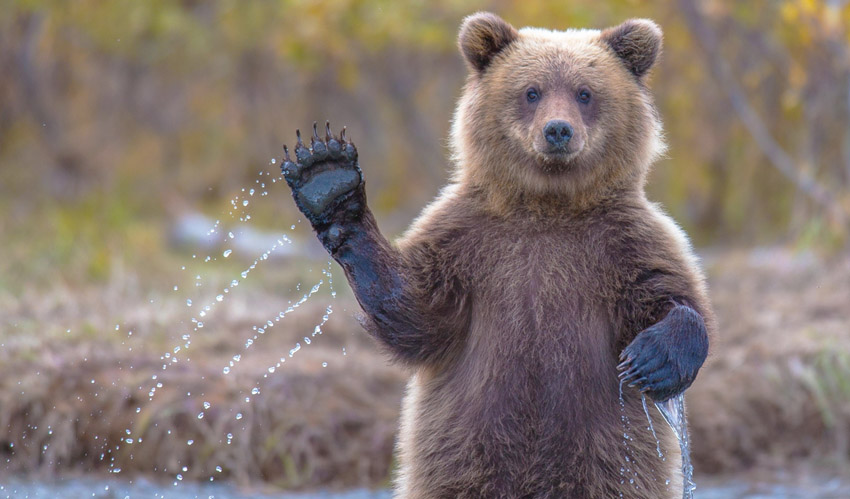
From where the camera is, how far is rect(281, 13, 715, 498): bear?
3.48 meters

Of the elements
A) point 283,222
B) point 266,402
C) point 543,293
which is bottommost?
point 543,293

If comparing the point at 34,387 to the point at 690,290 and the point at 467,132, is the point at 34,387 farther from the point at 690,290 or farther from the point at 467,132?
the point at 690,290

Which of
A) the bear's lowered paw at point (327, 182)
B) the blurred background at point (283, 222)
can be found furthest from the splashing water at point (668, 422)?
the bear's lowered paw at point (327, 182)

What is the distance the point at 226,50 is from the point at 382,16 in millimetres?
3689

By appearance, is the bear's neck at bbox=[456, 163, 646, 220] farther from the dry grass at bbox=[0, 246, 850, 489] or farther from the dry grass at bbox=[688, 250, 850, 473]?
the dry grass at bbox=[688, 250, 850, 473]

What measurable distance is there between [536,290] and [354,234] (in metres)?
0.60

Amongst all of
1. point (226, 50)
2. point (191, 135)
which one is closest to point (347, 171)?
point (226, 50)

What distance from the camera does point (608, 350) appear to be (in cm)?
357

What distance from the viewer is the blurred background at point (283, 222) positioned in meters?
6.07

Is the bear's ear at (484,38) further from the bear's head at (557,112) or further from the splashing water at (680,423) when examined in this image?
the splashing water at (680,423)

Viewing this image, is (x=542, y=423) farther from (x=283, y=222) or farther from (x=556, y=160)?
(x=283, y=222)

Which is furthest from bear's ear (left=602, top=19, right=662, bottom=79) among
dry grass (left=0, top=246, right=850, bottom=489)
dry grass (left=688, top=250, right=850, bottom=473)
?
dry grass (left=0, top=246, right=850, bottom=489)

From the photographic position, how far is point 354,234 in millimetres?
3512

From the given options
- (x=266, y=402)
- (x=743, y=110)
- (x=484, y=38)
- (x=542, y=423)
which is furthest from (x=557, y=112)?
(x=743, y=110)
